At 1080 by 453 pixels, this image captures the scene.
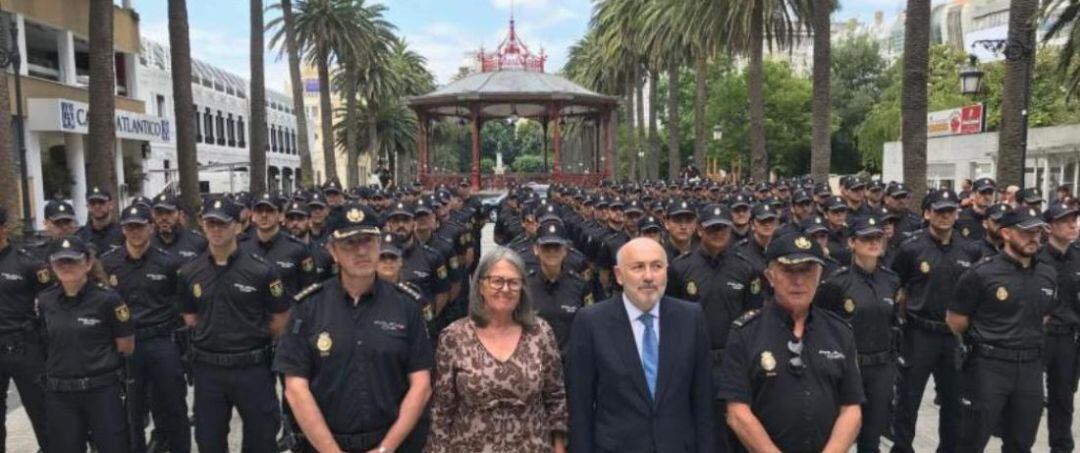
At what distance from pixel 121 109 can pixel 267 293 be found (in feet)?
86.2

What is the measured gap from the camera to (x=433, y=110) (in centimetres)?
3772

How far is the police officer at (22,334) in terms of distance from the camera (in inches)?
231

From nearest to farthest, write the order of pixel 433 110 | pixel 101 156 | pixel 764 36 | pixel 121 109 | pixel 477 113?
pixel 101 156 → pixel 764 36 → pixel 121 109 → pixel 477 113 → pixel 433 110

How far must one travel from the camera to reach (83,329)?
16.7 feet

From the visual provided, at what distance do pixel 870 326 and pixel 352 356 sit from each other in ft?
11.4

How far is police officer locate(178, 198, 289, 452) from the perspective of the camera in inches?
202

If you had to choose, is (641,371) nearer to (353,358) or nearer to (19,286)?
(353,358)

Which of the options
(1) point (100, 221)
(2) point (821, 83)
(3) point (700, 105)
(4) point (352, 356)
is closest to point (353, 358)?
(4) point (352, 356)

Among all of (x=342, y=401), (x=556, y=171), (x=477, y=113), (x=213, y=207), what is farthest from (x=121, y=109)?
(x=342, y=401)

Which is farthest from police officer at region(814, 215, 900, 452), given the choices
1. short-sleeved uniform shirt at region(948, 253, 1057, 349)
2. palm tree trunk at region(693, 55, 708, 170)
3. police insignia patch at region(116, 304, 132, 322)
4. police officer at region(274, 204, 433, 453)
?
palm tree trunk at region(693, 55, 708, 170)

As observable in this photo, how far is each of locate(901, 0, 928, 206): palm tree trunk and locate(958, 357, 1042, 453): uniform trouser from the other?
885cm

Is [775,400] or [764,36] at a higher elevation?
[764,36]

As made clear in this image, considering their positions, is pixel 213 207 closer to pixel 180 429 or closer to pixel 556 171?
pixel 180 429

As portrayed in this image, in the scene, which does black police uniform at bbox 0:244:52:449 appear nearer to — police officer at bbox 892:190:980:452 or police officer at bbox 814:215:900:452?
police officer at bbox 814:215:900:452
